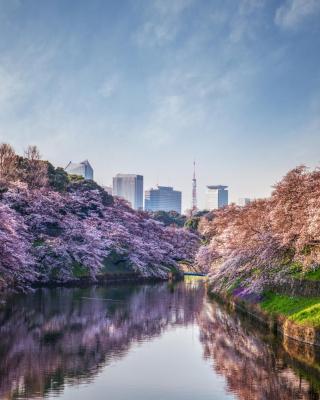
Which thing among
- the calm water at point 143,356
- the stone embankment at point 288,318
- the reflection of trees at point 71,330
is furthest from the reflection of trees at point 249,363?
the reflection of trees at point 71,330

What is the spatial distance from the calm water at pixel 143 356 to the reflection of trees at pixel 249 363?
0.05 meters

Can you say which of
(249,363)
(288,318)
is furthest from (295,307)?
(249,363)

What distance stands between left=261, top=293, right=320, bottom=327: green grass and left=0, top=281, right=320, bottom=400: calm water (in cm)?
182

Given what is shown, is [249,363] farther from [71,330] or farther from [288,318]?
[71,330]

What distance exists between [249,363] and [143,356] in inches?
245

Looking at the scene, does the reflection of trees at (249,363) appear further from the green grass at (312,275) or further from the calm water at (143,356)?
the green grass at (312,275)

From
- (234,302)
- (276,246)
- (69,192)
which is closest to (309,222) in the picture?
(276,246)

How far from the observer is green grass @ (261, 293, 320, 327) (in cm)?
3297

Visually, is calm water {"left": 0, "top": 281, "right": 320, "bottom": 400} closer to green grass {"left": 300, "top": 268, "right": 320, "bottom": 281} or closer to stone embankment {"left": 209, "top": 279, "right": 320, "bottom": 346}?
stone embankment {"left": 209, "top": 279, "right": 320, "bottom": 346}

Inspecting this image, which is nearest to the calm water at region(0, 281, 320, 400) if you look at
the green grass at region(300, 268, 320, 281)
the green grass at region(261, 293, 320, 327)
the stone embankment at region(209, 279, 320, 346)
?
the stone embankment at region(209, 279, 320, 346)

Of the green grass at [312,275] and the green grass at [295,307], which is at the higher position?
the green grass at [312,275]

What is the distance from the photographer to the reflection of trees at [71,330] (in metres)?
26.6

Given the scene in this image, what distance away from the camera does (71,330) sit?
39375 mm

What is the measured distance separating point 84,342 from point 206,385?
38.0 feet
